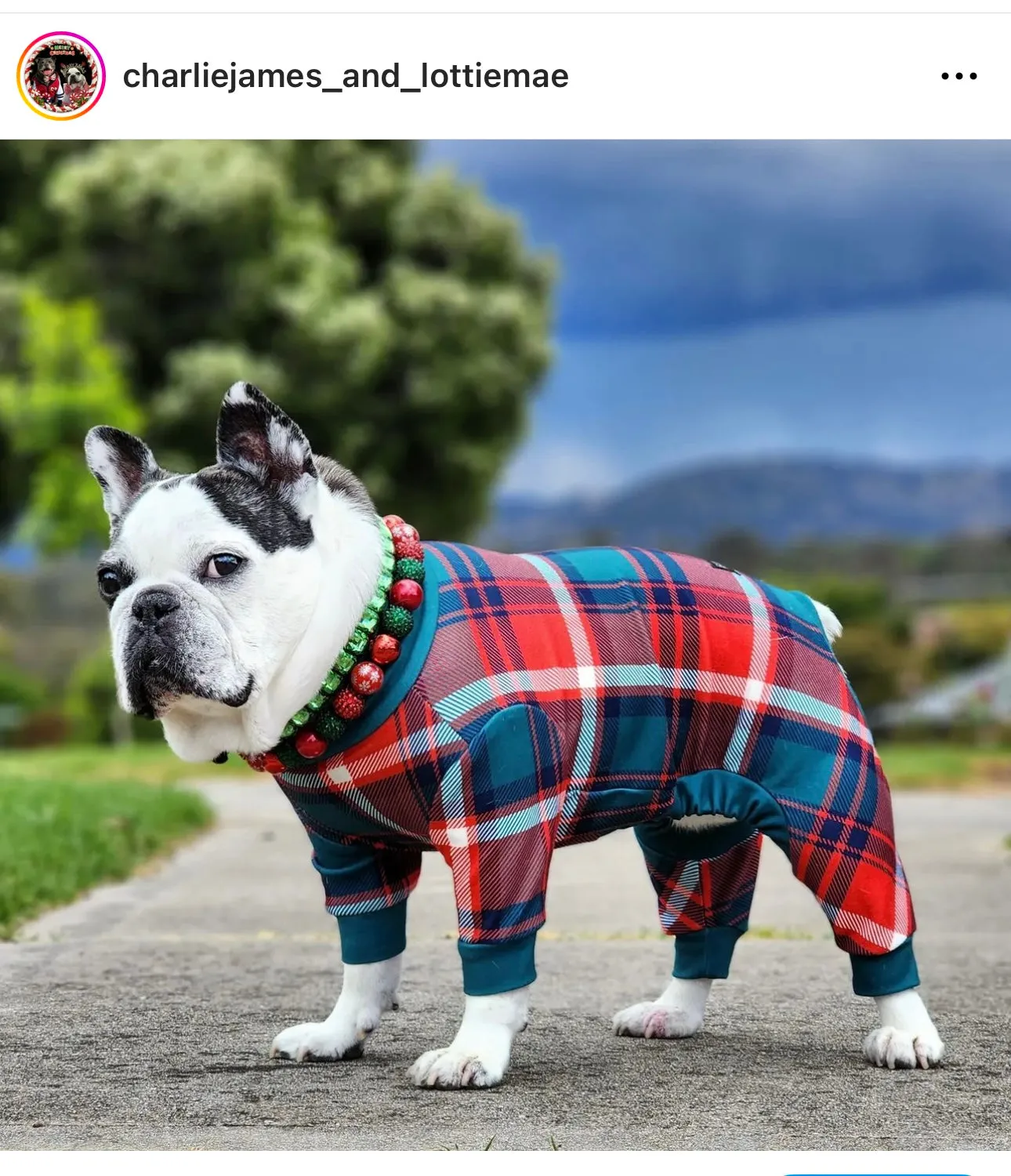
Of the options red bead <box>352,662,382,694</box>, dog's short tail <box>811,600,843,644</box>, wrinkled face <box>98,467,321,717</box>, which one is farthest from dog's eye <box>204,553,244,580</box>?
dog's short tail <box>811,600,843,644</box>

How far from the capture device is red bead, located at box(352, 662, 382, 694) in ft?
9.23

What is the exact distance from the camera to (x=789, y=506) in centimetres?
1582

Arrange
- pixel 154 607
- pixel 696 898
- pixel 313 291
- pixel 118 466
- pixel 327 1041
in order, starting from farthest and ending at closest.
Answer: pixel 313 291, pixel 696 898, pixel 327 1041, pixel 118 466, pixel 154 607

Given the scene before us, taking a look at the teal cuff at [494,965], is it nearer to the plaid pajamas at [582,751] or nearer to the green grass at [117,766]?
the plaid pajamas at [582,751]

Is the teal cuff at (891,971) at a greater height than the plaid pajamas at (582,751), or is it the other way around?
the plaid pajamas at (582,751)

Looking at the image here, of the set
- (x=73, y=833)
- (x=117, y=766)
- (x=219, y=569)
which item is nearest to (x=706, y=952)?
(x=219, y=569)

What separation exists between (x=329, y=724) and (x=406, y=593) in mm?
282

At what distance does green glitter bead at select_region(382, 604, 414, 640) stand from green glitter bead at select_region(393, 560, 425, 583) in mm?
73

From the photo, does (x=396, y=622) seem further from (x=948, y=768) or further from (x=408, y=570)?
(x=948, y=768)

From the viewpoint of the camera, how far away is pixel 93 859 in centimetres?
585

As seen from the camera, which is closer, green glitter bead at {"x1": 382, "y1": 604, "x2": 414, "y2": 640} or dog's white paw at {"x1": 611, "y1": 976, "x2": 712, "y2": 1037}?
green glitter bead at {"x1": 382, "y1": 604, "x2": 414, "y2": 640}
